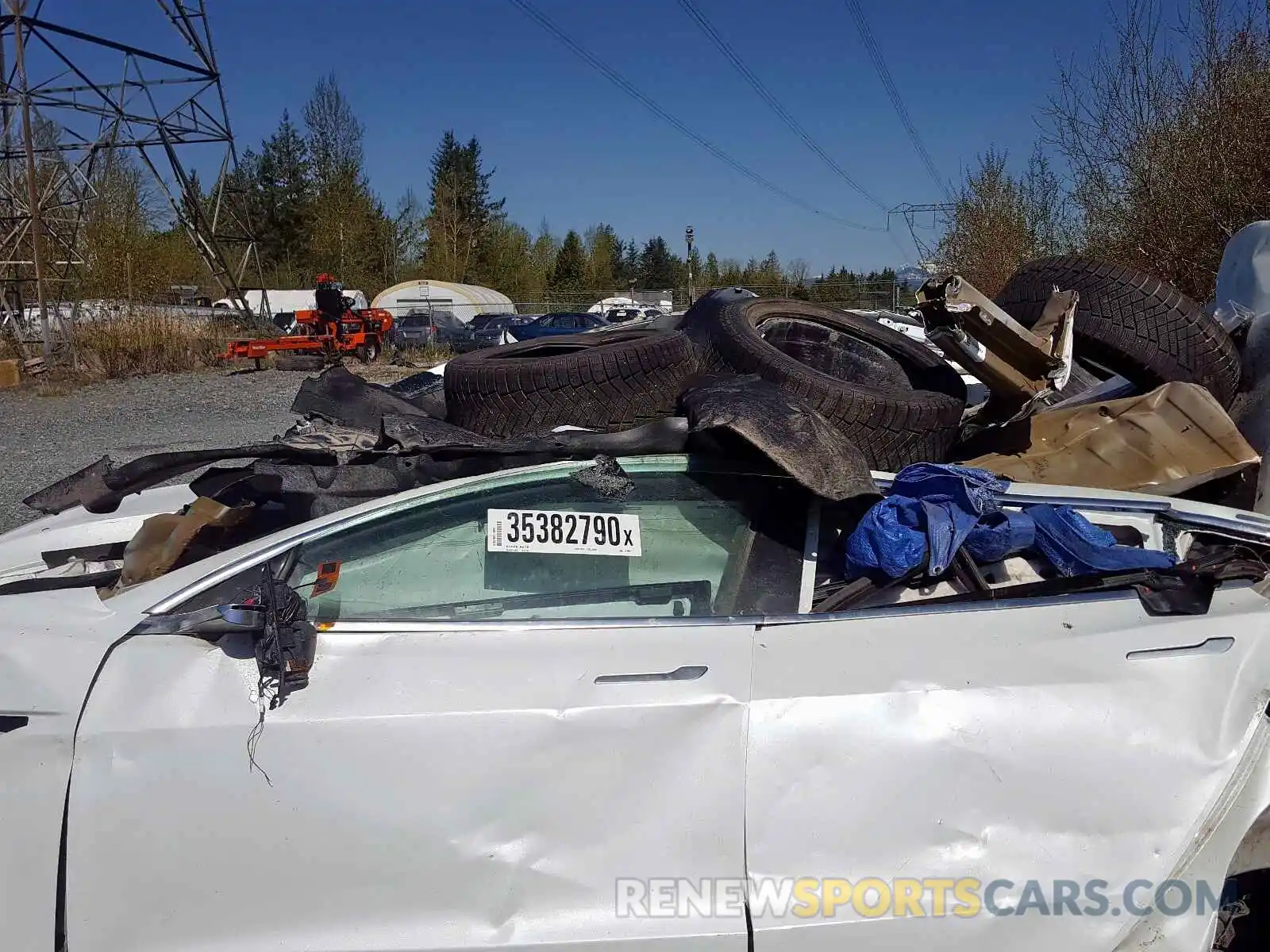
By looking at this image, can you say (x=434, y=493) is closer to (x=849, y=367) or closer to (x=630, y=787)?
(x=630, y=787)

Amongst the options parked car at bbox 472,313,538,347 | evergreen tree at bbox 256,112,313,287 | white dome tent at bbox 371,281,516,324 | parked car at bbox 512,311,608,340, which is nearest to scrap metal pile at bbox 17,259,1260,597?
parked car at bbox 512,311,608,340

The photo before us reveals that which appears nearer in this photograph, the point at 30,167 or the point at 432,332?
the point at 30,167

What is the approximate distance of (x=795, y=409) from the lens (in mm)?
2480

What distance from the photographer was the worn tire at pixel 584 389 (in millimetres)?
3756

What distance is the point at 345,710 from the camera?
1.88m

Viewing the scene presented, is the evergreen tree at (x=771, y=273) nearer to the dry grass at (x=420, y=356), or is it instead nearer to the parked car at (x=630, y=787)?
the dry grass at (x=420, y=356)

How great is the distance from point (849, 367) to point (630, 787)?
301 cm

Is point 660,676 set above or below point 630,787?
above

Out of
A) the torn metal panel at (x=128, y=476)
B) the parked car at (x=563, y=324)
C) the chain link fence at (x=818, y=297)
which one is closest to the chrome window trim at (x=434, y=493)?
the torn metal panel at (x=128, y=476)

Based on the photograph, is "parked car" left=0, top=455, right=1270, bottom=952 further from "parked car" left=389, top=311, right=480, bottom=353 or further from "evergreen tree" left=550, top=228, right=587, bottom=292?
"evergreen tree" left=550, top=228, right=587, bottom=292

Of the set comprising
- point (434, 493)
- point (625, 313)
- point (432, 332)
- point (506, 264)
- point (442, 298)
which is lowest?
point (434, 493)

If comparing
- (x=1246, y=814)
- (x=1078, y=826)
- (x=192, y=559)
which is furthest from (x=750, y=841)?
(x=192, y=559)

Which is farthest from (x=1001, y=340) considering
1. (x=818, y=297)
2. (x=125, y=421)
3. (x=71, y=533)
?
(x=818, y=297)

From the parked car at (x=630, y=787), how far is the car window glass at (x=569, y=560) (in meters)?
0.17
